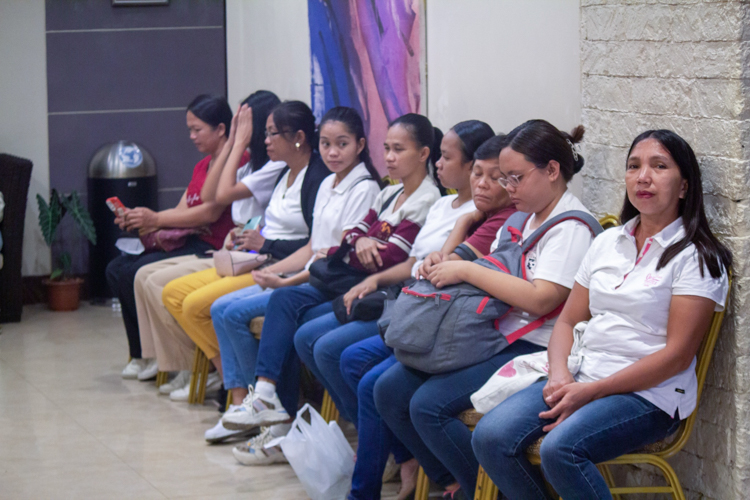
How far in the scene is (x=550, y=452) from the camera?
1991 mm

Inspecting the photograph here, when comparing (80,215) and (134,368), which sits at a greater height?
(80,215)

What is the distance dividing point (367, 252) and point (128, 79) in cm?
413

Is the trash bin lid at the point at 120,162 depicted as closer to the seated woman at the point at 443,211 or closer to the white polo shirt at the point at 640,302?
the seated woman at the point at 443,211

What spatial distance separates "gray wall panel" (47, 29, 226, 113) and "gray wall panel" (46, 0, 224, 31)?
0.21 feet

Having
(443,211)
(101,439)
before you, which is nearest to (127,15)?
(101,439)

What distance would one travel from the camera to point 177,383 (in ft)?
14.5

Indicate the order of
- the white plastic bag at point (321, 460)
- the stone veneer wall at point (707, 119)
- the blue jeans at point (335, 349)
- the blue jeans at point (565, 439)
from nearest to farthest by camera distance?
the blue jeans at point (565, 439) < the stone veneer wall at point (707, 119) < the white plastic bag at point (321, 460) < the blue jeans at point (335, 349)

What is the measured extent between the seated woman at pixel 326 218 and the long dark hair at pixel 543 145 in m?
1.19

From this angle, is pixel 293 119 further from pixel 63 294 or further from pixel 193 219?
pixel 63 294

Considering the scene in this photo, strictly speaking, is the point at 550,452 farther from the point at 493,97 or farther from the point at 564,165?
the point at 493,97

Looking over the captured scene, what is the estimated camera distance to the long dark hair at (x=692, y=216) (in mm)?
2045

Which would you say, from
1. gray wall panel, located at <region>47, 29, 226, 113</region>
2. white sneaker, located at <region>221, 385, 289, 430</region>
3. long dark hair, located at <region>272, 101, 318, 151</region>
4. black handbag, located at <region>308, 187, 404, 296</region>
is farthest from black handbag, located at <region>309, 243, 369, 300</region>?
gray wall panel, located at <region>47, 29, 226, 113</region>

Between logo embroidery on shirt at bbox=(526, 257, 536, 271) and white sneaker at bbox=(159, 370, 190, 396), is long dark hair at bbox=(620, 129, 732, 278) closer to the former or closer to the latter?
logo embroidery on shirt at bbox=(526, 257, 536, 271)

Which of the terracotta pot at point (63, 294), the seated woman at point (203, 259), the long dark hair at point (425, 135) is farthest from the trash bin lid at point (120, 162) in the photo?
the long dark hair at point (425, 135)
